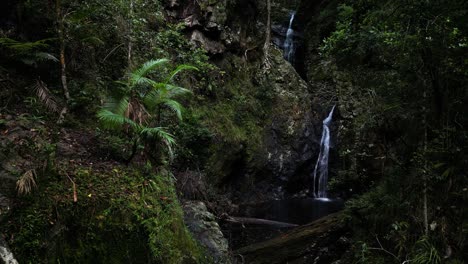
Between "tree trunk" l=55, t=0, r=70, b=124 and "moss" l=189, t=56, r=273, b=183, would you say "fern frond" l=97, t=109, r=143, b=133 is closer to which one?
"tree trunk" l=55, t=0, r=70, b=124

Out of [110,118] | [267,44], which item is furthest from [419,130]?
[267,44]

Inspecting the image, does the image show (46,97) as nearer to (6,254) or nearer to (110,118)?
(110,118)

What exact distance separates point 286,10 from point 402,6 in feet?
46.1

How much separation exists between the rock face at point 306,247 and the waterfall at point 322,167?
650 cm

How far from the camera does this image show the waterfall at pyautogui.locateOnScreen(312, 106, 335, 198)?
1443 cm

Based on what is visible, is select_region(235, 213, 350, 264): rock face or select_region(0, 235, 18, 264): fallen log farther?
select_region(235, 213, 350, 264): rock face

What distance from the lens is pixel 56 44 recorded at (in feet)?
21.0

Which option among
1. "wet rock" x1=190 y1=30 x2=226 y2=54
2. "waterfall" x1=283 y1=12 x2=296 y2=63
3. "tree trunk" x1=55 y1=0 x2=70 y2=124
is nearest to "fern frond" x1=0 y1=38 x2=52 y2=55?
"tree trunk" x1=55 y1=0 x2=70 y2=124

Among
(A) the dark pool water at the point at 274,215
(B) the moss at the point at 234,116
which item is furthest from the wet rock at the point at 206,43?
(A) the dark pool water at the point at 274,215

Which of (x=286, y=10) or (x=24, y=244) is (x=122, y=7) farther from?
(x=286, y=10)

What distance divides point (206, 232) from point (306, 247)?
2.37 metres

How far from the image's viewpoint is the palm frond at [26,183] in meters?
3.93

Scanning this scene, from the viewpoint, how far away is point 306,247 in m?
7.45

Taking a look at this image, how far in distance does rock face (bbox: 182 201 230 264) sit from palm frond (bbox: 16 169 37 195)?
2911 millimetres
